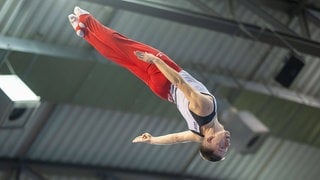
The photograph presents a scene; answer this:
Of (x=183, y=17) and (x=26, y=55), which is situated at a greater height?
(x=183, y=17)

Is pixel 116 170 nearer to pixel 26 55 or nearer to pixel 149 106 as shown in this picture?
pixel 149 106

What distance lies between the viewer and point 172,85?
5.94 meters

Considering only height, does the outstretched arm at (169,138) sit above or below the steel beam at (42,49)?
above

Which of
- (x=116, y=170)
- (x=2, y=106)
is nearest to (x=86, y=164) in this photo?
→ (x=116, y=170)

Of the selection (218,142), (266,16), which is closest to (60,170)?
(266,16)

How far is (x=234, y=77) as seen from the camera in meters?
10.2

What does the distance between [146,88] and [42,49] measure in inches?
64.5

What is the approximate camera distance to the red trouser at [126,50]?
593 centimetres

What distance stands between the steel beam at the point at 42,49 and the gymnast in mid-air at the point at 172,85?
58.5 inches

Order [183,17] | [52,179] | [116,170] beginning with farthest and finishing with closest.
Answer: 1. [116,170]
2. [52,179]
3. [183,17]

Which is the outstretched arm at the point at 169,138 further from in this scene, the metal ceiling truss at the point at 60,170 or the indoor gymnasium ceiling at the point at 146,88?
the metal ceiling truss at the point at 60,170

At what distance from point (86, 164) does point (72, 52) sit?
2.69 metres

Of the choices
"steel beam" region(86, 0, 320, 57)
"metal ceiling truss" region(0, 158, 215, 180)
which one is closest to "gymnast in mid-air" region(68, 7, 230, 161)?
"steel beam" region(86, 0, 320, 57)

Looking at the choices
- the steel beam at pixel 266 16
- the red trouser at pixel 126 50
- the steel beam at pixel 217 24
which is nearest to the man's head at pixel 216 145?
the red trouser at pixel 126 50
